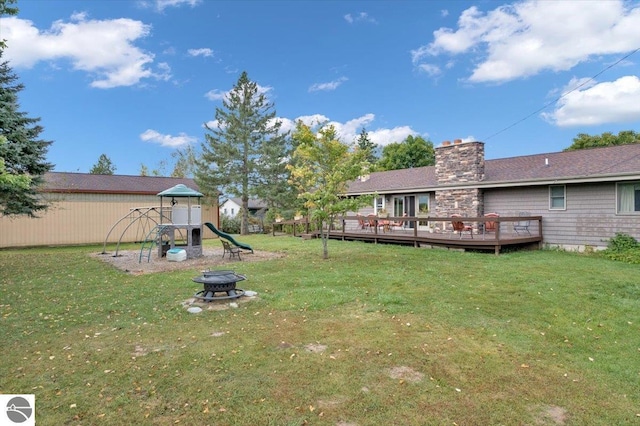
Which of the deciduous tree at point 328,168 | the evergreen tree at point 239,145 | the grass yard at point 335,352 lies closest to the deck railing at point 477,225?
the deciduous tree at point 328,168

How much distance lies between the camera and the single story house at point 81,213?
19.0 meters

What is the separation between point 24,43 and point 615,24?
70.6 ft

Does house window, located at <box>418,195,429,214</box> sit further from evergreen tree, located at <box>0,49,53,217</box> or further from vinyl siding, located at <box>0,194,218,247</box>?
evergreen tree, located at <box>0,49,53,217</box>

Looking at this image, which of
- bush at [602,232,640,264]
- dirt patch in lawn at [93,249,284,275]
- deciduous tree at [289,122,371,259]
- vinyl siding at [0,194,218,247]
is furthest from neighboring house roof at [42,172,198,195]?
bush at [602,232,640,264]

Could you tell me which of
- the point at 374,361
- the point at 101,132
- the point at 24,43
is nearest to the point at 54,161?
the point at 24,43

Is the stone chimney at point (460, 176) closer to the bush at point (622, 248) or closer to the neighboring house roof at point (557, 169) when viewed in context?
the neighboring house roof at point (557, 169)

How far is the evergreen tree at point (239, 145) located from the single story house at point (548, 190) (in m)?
10.5

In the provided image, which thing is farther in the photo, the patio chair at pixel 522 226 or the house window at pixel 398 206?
the house window at pixel 398 206

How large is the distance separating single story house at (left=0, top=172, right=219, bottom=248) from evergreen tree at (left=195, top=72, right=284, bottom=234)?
157 inches

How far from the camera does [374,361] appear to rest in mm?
4188

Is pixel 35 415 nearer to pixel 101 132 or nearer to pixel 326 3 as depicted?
pixel 326 3

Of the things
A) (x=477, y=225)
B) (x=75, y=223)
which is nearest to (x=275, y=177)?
(x=75, y=223)

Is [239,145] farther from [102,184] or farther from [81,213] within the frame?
[81,213]

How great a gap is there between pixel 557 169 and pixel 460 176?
11.9 feet
